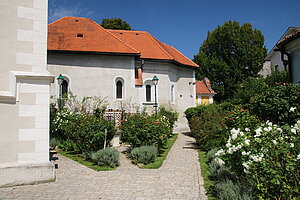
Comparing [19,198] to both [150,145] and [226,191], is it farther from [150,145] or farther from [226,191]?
[150,145]

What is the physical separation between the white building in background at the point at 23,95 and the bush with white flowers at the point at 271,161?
15.8 feet

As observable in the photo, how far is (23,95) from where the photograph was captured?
240 inches

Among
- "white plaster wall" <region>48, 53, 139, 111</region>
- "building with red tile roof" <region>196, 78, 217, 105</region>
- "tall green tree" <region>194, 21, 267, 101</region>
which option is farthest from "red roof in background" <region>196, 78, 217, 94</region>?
"white plaster wall" <region>48, 53, 139, 111</region>

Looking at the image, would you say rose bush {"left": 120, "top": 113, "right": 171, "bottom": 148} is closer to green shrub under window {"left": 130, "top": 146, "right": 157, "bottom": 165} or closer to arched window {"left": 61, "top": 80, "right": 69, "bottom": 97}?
green shrub under window {"left": 130, "top": 146, "right": 157, "bottom": 165}

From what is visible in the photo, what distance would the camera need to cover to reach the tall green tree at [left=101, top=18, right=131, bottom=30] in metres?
32.7

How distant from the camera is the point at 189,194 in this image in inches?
212

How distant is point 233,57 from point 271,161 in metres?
36.9

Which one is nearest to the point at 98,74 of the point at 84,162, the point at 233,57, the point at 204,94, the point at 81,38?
the point at 81,38

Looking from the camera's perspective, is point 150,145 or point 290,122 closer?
point 290,122

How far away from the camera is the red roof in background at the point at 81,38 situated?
57.8 ft

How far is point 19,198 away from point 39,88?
2.79 metres

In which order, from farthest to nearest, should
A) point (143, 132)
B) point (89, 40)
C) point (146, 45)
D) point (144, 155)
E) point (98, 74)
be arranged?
point (146, 45) → point (89, 40) → point (98, 74) → point (143, 132) → point (144, 155)

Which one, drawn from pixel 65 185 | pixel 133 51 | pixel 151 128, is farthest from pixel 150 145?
pixel 133 51

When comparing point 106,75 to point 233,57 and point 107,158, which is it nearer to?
point 107,158
